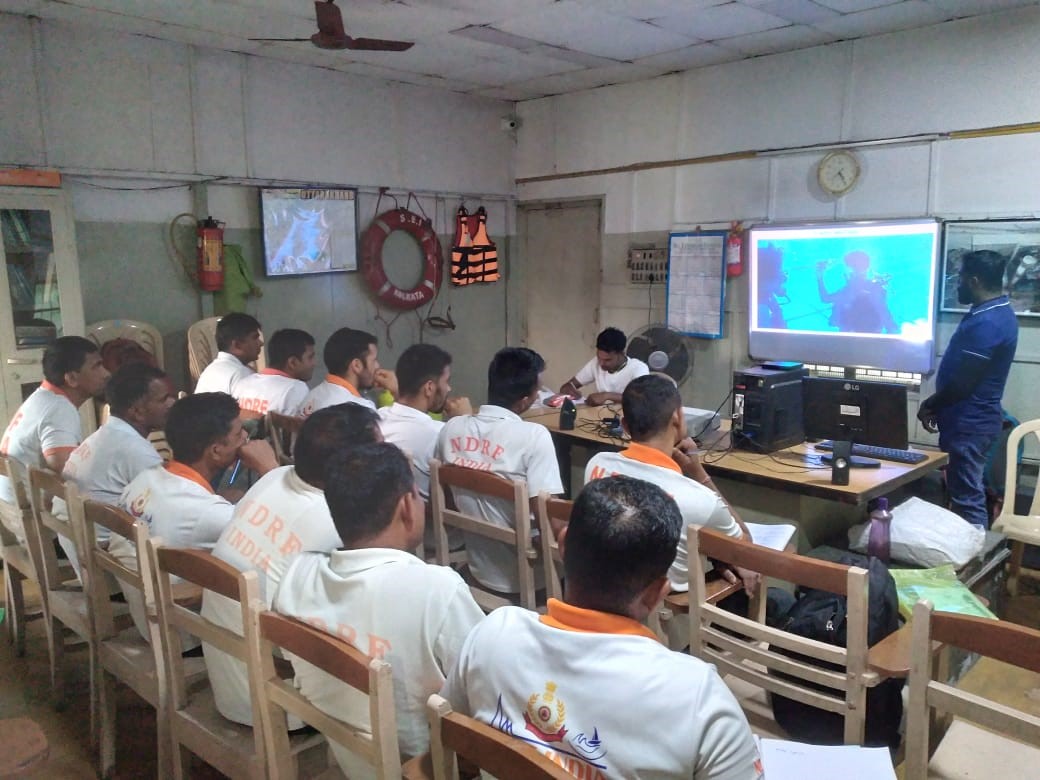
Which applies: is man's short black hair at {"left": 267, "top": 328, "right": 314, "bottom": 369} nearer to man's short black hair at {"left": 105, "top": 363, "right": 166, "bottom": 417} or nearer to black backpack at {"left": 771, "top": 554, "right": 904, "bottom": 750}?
man's short black hair at {"left": 105, "top": 363, "right": 166, "bottom": 417}

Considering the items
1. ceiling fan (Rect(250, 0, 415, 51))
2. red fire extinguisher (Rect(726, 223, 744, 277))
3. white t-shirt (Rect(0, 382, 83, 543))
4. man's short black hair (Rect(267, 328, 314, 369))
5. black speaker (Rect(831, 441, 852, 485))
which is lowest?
black speaker (Rect(831, 441, 852, 485))

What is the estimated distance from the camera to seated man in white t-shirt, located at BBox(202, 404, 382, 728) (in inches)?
68.2

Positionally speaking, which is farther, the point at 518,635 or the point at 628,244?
the point at 628,244

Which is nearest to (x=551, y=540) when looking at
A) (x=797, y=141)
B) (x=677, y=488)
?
(x=677, y=488)

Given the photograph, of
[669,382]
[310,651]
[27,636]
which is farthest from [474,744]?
[27,636]

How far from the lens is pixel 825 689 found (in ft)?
6.28

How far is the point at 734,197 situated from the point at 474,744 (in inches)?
188

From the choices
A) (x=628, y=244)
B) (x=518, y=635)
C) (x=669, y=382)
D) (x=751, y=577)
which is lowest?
(x=751, y=577)

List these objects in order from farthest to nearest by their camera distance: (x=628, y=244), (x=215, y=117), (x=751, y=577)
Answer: (x=628, y=244) → (x=215, y=117) → (x=751, y=577)

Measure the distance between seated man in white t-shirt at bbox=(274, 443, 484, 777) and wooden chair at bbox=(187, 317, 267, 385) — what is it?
3429 millimetres

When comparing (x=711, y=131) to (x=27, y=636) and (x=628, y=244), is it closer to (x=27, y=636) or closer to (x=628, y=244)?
(x=628, y=244)

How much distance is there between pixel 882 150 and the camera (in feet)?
14.8

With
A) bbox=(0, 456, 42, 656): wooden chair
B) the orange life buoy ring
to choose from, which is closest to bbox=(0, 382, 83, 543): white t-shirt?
bbox=(0, 456, 42, 656): wooden chair

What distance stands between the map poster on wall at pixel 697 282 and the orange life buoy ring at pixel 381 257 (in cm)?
184
